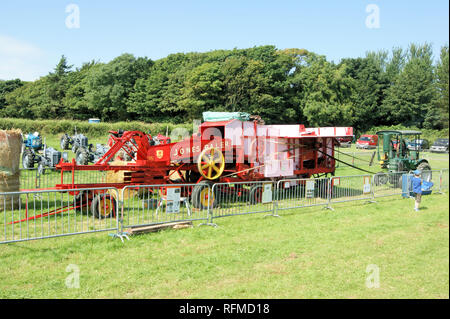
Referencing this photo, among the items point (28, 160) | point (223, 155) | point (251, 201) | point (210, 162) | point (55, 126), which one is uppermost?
point (55, 126)

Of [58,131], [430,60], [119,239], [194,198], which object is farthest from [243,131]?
[430,60]

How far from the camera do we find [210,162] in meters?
10.9

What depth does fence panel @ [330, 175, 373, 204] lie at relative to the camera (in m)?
11.9

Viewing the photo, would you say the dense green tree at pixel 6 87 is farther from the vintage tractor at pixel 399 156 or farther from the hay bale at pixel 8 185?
the vintage tractor at pixel 399 156

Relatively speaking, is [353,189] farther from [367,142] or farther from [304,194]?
[367,142]

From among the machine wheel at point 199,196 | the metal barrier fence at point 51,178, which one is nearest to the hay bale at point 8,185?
the metal barrier fence at point 51,178

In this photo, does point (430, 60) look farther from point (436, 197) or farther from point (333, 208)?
point (333, 208)

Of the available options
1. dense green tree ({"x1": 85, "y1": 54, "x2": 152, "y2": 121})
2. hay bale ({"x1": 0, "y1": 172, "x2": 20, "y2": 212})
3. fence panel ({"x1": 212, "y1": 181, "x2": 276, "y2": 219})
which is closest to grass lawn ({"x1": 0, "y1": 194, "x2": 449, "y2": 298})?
fence panel ({"x1": 212, "y1": 181, "x2": 276, "y2": 219})

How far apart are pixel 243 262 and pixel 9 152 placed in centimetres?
728

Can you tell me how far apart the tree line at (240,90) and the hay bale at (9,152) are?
4231cm

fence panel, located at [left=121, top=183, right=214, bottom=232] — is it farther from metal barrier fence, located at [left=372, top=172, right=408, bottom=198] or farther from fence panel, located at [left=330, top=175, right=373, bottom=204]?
metal barrier fence, located at [left=372, top=172, right=408, bottom=198]

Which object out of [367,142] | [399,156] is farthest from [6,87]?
[399,156]

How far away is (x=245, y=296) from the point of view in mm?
4988

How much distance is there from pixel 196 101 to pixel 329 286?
47.9 metres
